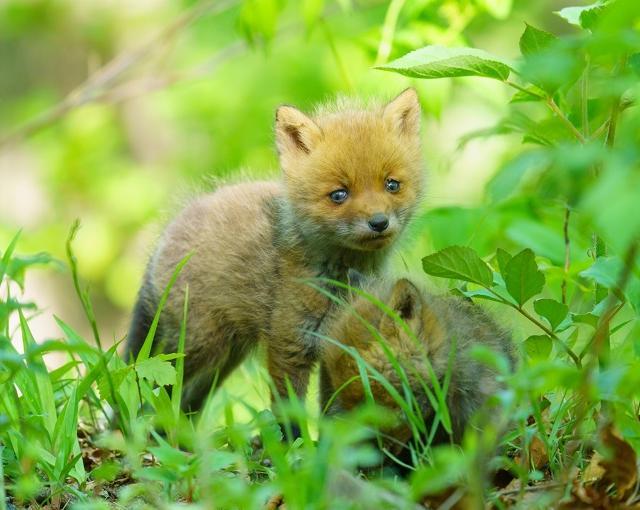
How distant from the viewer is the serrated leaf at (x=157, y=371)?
11.5ft

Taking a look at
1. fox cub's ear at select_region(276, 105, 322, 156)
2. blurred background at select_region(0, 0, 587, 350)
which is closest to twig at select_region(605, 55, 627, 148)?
fox cub's ear at select_region(276, 105, 322, 156)

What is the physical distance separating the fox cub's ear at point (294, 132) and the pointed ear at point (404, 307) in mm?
1576

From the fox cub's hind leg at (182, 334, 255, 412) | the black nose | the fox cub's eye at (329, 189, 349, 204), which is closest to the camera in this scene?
the black nose

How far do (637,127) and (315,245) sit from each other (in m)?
2.87

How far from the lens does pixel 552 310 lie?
11.3 feet

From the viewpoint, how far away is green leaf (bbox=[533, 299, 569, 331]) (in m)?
3.44

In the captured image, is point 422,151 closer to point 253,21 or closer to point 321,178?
point 321,178

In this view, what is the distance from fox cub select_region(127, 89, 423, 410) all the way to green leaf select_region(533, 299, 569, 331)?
1255mm

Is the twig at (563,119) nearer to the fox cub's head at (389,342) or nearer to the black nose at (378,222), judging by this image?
the fox cub's head at (389,342)

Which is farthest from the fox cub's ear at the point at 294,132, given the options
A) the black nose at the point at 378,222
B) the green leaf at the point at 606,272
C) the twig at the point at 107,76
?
the twig at the point at 107,76

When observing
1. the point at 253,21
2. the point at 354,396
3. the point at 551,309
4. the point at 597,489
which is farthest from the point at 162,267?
the point at 597,489

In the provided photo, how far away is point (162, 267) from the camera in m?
5.46

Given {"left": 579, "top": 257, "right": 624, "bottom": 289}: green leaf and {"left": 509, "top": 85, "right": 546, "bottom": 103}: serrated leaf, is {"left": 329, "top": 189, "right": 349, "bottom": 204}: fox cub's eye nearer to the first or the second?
{"left": 509, "top": 85, "right": 546, "bottom": 103}: serrated leaf

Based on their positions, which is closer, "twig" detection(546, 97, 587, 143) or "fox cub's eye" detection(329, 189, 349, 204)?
"twig" detection(546, 97, 587, 143)
